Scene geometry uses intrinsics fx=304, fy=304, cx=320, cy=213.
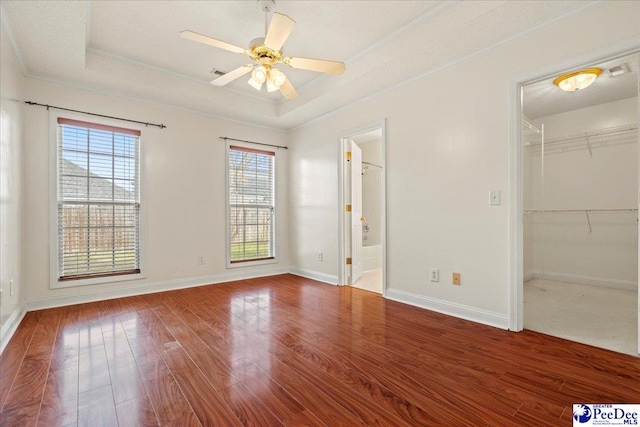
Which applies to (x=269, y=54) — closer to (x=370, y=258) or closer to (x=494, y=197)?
(x=494, y=197)

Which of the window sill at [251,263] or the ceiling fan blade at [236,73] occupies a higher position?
the ceiling fan blade at [236,73]

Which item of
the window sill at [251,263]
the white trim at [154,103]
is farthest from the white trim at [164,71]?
the window sill at [251,263]

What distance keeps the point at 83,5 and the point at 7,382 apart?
2554 millimetres

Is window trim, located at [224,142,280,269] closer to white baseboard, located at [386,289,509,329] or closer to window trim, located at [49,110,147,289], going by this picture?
window trim, located at [49,110,147,289]

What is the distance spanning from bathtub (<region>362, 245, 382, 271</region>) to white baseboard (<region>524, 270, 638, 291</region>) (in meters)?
2.31

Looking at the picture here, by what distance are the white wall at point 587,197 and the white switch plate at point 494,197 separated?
253cm

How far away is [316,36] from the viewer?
9.79 ft

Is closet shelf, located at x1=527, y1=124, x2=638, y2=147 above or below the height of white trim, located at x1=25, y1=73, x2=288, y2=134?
below

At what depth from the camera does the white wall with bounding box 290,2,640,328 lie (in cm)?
241

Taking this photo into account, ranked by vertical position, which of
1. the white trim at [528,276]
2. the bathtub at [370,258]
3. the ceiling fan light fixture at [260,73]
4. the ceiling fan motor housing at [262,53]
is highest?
the ceiling fan motor housing at [262,53]

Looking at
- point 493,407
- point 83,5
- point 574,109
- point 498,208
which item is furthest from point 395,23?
point 574,109

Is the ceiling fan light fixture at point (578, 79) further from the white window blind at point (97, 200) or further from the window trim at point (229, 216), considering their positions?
the white window blind at point (97, 200)

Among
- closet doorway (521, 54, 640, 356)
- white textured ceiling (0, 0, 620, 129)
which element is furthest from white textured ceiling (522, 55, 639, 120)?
white textured ceiling (0, 0, 620, 129)

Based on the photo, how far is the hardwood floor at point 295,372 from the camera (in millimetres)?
1525
